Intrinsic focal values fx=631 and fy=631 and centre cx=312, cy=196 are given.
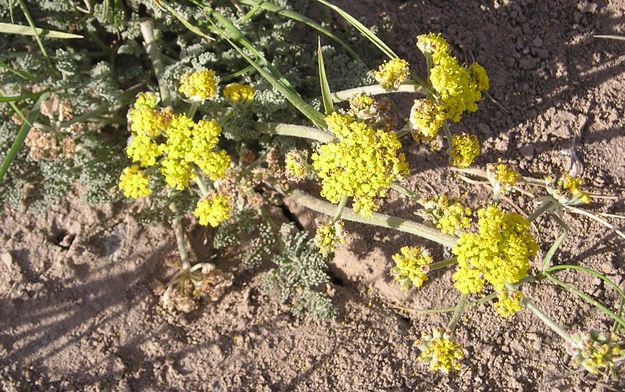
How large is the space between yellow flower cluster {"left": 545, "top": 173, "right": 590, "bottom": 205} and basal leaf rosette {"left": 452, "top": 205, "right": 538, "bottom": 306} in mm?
283

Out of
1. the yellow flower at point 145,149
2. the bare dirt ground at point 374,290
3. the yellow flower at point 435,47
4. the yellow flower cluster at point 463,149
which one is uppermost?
the yellow flower at point 435,47

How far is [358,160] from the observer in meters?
3.04

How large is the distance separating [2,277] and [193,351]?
1330 mm

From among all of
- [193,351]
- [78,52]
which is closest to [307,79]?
[78,52]

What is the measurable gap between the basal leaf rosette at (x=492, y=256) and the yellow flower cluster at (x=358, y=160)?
475 mm

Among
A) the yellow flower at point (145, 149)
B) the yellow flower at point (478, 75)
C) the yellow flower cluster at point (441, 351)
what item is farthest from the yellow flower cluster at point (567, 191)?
the yellow flower at point (145, 149)

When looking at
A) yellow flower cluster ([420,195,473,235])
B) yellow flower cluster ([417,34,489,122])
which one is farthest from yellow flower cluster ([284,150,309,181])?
yellow flower cluster ([417,34,489,122])

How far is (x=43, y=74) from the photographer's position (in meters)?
3.85

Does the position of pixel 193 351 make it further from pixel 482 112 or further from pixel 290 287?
pixel 482 112

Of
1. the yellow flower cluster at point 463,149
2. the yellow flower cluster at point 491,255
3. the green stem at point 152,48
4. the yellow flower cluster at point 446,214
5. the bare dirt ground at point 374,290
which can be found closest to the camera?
the yellow flower cluster at point 491,255

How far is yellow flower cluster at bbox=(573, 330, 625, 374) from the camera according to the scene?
289 centimetres

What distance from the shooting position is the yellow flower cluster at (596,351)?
114 inches

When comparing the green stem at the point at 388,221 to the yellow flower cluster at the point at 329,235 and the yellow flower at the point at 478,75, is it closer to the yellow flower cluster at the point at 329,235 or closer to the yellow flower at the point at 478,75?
the yellow flower cluster at the point at 329,235

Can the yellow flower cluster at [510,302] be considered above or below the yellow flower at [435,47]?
below
